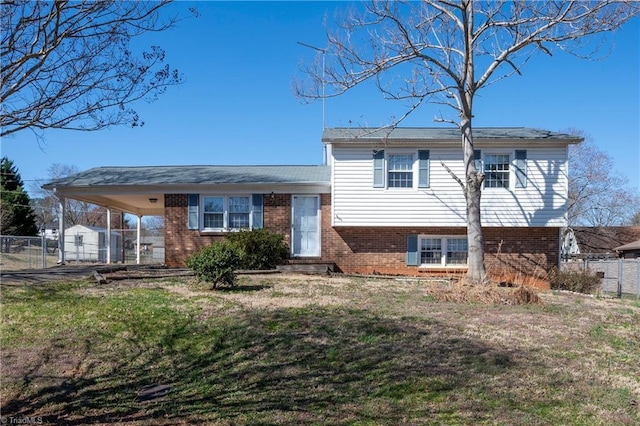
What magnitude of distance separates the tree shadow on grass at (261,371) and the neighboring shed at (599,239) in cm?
3199

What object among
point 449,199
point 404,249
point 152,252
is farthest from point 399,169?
point 152,252

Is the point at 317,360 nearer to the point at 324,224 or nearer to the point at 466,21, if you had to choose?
the point at 466,21

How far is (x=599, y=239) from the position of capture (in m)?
38.0

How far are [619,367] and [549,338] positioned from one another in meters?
1.20

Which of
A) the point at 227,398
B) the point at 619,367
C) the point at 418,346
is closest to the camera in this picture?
the point at 227,398

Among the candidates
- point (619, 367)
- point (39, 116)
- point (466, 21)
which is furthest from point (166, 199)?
point (619, 367)

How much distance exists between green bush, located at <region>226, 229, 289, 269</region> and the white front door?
1002 mm

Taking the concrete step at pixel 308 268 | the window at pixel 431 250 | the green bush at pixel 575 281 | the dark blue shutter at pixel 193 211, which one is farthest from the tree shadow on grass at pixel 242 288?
the green bush at pixel 575 281

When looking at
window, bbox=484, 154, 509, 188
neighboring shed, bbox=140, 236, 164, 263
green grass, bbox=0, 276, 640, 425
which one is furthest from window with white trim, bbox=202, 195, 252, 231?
neighboring shed, bbox=140, 236, 164, 263

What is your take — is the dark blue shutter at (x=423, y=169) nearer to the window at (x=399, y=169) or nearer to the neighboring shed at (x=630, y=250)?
the window at (x=399, y=169)

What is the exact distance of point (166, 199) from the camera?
1814cm

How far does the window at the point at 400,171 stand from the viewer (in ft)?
56.6

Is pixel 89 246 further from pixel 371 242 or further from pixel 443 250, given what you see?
pixel 443 250

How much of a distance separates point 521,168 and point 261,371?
1325 centimetres
